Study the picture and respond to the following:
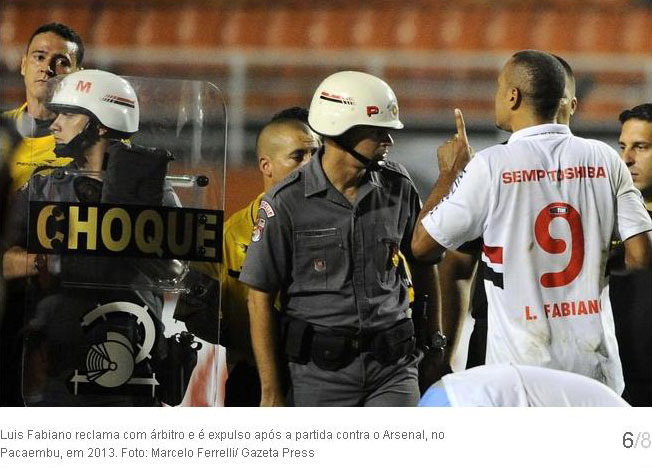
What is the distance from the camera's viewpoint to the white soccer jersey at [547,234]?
9.08 feet

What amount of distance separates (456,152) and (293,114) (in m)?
0.45

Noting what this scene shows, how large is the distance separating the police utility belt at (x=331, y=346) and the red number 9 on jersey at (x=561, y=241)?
412 millimetres

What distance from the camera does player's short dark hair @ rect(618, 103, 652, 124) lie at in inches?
121

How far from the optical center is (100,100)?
114 inches

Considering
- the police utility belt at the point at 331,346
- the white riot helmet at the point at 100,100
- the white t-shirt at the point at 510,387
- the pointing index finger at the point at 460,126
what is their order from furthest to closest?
the pointing index finger at the point at 460,126 → the white riot helmet at the point at 100,100 → the police utility belt at the point at 331,346 → the white t-shirt at the point at 510,387

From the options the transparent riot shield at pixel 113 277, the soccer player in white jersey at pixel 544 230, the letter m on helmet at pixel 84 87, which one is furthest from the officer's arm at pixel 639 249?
the letter m on helmet at pixel 84 87

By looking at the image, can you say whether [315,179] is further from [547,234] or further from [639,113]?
[639,113]

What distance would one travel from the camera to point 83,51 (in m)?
3.09

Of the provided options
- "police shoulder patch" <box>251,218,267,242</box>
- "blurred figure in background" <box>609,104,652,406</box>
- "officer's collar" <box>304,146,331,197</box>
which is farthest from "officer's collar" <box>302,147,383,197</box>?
"blurred figure in background" <box>609,104,652,406</box>

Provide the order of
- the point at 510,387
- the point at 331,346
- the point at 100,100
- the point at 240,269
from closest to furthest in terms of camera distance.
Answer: the point at 510,387 < the point at 331,346 < the point at 100,100 < the point at 240,269

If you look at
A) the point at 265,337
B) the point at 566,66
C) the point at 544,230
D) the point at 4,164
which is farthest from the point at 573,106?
the point at 4,164

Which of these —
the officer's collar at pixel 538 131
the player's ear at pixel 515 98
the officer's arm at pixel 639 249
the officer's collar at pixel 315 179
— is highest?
the player's ear at pixel 515 98

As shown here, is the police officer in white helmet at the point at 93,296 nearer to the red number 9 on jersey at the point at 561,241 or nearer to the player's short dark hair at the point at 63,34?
the player's short dark hair at the point at 63,34

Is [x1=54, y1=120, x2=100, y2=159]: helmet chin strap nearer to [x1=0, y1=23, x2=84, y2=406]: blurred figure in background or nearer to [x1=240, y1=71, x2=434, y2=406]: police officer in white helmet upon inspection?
[x1=0, y1=23, x2=84, y2=406]: blurred figure in background
